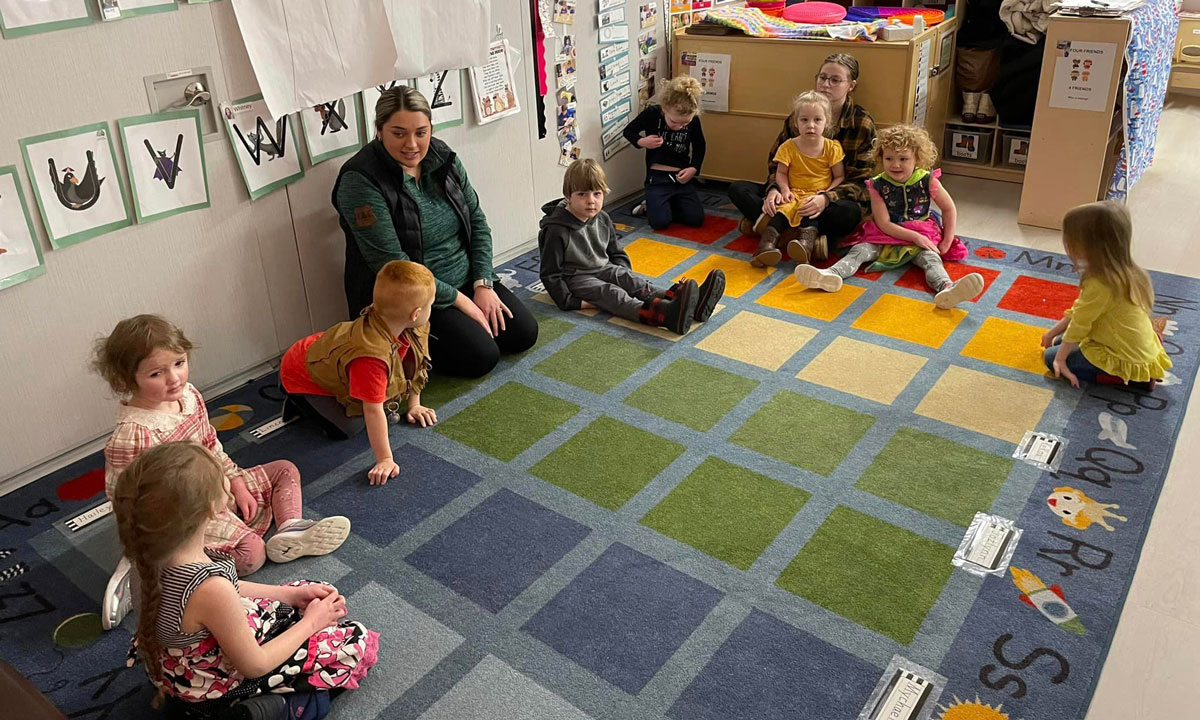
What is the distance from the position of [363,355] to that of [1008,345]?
1938 millimetres

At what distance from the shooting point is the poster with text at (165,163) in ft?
7.55

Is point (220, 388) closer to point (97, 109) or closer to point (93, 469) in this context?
point (93, 469)

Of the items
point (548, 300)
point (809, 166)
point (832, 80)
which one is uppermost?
point (832, 80)

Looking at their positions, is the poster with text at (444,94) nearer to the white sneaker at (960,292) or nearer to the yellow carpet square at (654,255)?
the yellow carpet square at (654,255)

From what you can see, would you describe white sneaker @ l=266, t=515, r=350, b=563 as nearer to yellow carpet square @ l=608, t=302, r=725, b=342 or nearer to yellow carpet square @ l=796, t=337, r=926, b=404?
yellow carpet square @ l=608, t=302, r=725, b=342

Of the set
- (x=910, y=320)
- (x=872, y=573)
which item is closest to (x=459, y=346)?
(x=872, y=573)

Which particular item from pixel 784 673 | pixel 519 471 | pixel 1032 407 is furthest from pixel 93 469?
pixel 1032 407

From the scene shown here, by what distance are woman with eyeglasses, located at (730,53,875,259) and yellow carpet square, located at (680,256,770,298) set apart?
0.30 ft

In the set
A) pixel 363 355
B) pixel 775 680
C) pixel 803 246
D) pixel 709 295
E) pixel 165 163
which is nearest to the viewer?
pixel 775 680

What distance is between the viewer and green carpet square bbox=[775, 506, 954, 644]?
1.79 meters

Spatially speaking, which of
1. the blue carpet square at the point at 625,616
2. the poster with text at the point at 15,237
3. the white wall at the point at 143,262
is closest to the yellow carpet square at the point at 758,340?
the blue carpet square at the point at 625,616

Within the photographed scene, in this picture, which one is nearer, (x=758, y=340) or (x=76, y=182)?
(x=76, y=182)

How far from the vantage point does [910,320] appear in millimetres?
2994

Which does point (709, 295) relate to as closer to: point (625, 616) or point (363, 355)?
point (363, 355)
